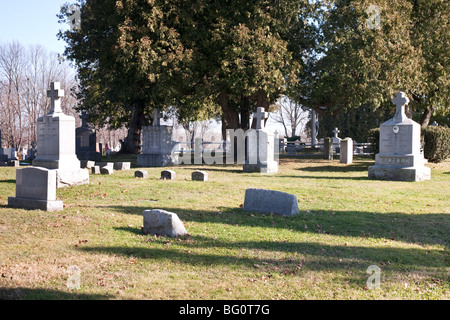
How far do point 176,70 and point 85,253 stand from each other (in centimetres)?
1625

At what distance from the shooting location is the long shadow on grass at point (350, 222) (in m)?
8.30

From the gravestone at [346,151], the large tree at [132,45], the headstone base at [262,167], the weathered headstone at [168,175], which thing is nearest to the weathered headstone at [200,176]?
the weathered headstone at [168,175]

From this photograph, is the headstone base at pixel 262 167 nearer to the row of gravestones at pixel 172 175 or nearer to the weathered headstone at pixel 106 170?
the row of gravestones at pixel 172 175

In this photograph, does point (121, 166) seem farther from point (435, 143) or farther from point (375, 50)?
point (435, 143)

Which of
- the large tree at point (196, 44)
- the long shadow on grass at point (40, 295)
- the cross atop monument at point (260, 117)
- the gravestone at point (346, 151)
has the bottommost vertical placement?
the long shadow on grass at point (40, 295)

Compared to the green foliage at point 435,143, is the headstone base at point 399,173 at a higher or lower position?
lower

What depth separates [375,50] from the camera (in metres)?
22.4

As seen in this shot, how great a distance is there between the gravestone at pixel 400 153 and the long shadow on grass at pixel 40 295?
14.2 metres

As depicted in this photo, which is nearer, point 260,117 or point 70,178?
point 70,178

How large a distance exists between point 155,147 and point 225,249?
56.1 feet

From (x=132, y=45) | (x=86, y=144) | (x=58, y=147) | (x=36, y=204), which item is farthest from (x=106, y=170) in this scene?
(x=86, y=144)

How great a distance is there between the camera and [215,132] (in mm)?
107812

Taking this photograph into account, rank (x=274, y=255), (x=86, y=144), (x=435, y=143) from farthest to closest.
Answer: (x=86, y=144), (x=435, y=143), (x=274, y=255)
